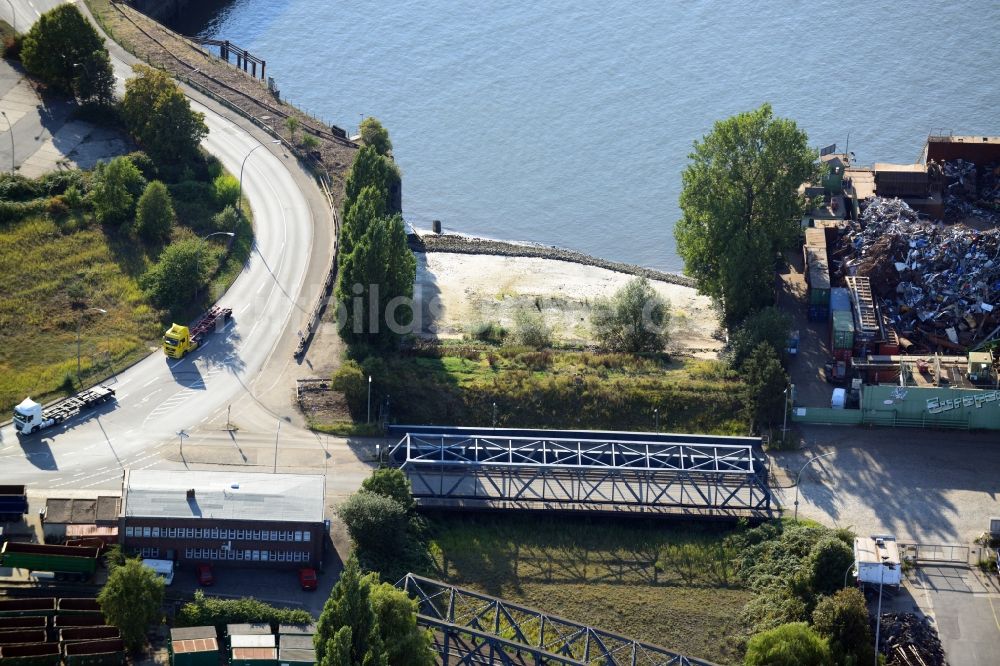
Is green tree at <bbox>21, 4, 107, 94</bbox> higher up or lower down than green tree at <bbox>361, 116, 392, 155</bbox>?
higher up

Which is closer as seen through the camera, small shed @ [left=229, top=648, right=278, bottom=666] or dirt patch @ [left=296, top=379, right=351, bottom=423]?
small shed @ [left=229, top=648, right=278, bottom=666]

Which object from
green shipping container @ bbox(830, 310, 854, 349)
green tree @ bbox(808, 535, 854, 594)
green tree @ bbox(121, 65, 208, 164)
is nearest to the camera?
green tree @ bbox(808, 535, 854, 594)

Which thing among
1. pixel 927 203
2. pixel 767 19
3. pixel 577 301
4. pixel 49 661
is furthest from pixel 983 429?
pixel 767 19

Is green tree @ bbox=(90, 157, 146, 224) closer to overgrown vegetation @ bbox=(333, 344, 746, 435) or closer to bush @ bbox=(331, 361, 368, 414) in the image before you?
overgrown vegetation @ bbox=(333, 344, 746, 435)

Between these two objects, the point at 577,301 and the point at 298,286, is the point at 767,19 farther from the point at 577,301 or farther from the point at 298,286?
the point at 298,286

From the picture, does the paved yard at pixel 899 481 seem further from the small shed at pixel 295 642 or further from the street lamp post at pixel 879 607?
the small shed at pixel 295 642

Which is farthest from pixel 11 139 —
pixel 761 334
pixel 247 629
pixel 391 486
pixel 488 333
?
pixel 761 334

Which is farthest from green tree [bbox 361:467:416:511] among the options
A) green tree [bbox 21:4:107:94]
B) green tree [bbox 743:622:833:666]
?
green tree [bbox 21:4:107:94]
